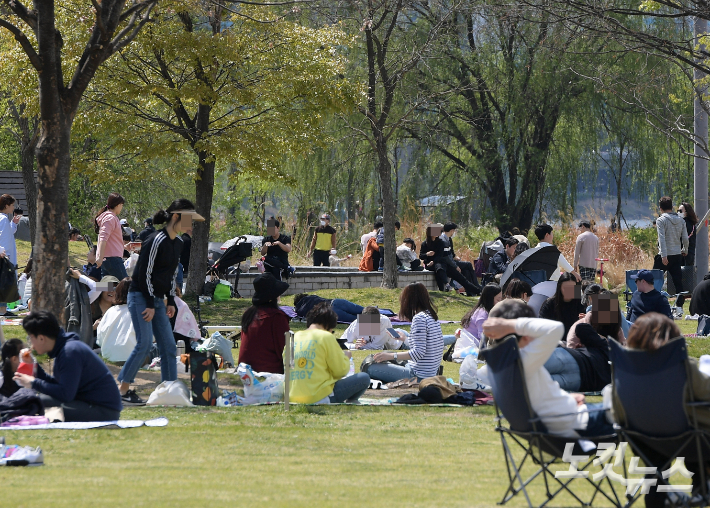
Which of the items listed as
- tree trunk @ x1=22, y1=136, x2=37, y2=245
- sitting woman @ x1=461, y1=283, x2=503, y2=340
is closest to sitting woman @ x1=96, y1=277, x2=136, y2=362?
sitting woman @ x1=461, y1=283, x2=503, y2=340

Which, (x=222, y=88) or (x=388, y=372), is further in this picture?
(x=222, y=88)

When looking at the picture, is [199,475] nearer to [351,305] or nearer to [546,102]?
[351,305]

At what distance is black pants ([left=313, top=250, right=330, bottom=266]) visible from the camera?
25.0 meters

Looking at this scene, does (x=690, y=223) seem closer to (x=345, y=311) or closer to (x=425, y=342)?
(x=345, y=311)

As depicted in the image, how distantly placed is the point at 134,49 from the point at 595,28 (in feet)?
29.5

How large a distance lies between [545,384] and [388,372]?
16.9ft

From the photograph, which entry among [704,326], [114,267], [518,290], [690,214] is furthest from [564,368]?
[690,214]

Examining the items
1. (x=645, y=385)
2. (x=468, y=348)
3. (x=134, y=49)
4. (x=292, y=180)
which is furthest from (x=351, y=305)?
(x=645, y=385)

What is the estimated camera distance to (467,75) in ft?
90.1

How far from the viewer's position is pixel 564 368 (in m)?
8.88

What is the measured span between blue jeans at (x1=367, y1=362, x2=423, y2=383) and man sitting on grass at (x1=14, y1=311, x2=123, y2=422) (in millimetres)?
3461

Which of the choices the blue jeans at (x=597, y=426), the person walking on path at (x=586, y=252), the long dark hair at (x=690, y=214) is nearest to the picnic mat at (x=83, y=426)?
the blue jeans at (x=597, y=426)

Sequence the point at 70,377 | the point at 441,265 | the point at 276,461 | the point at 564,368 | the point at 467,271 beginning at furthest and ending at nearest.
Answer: the point at 467,271, the point at 441,265, the point at 564,368, the point at 70,377, the point at 276,461

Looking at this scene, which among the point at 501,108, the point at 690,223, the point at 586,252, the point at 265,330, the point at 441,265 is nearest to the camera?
the point at 265,330
